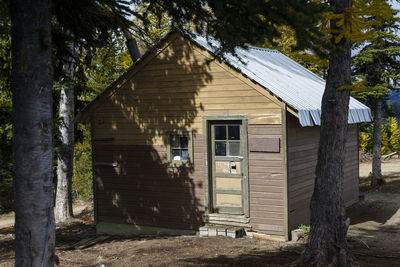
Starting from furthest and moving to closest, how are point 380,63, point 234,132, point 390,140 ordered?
point 390,140, point 380,63, point 234,132

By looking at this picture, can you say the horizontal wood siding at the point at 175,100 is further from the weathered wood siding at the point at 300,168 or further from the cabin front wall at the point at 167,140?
the weathered wood siding at the point at 300,168

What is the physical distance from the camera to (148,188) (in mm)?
12461

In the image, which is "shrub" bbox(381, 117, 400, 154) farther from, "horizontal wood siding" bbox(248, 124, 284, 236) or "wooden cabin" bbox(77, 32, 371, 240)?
"horizontal wood siding" bbox(248, 124, 284, 236)

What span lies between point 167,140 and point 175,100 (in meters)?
1.07

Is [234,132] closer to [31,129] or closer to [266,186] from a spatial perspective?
[266,186]

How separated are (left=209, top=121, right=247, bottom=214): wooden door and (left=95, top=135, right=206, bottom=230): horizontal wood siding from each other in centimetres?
33

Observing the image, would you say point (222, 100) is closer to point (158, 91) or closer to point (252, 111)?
point (252, 111)

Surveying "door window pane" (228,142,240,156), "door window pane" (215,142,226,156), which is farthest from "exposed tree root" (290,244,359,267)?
"door window pane" (215,142,226,156)

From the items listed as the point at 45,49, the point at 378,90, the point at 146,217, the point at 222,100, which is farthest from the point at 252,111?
the point at 378,90

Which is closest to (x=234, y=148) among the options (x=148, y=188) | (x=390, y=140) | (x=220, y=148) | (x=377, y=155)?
(x=220, y=148)

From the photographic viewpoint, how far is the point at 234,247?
32.0 feet

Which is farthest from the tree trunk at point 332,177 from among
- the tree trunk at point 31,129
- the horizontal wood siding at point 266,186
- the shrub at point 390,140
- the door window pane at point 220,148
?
the shrub at point 390,140

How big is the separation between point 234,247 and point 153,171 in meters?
3.55

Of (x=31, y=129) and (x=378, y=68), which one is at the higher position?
(x=378, y=68)
